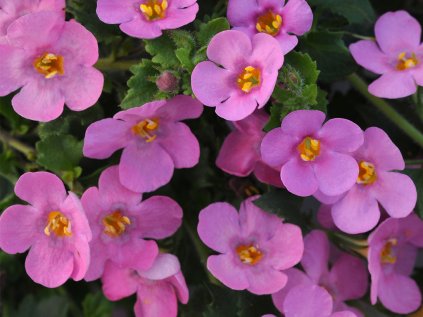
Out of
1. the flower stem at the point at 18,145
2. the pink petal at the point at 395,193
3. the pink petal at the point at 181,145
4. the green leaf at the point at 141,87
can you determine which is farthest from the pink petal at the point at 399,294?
the flower stem at the point at 18,145

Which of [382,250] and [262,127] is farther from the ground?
[262,127]

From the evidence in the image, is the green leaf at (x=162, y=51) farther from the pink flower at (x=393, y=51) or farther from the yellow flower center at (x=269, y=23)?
the pink flower at (x=393, y=51)

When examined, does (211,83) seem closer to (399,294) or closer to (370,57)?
(370,57)

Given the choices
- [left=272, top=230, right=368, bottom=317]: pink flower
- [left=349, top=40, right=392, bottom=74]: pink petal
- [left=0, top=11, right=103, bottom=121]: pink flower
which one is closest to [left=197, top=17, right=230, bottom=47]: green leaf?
[left=0, top=11, right=103, bottom=121]: pink flower

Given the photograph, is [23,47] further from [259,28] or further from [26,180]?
[259,28]

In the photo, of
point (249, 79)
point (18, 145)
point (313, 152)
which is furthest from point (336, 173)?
point (18, 145)

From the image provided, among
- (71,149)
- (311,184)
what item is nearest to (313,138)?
(311,184)
